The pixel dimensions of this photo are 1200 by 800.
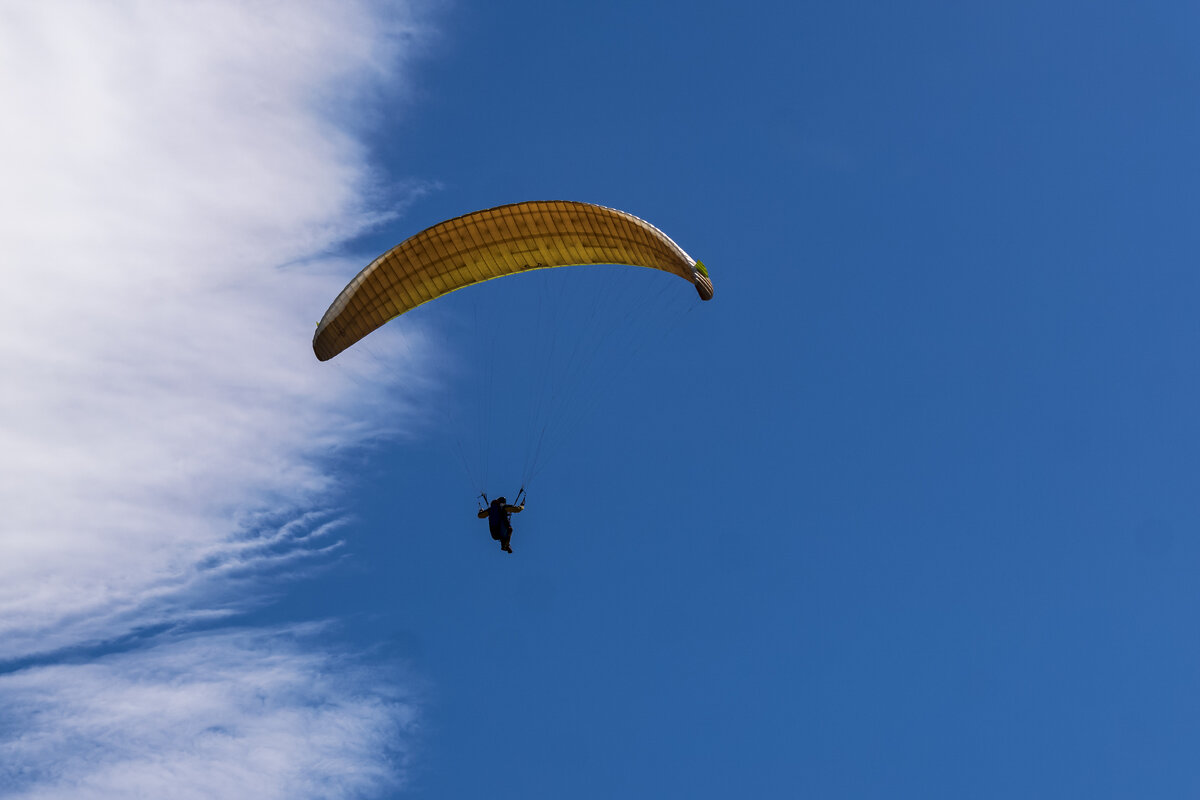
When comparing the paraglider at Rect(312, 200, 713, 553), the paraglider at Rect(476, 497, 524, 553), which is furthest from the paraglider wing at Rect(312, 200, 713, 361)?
the paraglider at Rect(476, 497, 524, 553)

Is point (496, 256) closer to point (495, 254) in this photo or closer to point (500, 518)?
point (495, 254)

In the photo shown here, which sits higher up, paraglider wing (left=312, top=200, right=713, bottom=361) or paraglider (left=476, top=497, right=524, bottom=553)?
paraglider wing (left=312, top=200, right=713, bottom=361)

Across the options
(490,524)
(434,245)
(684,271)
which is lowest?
(490,524)

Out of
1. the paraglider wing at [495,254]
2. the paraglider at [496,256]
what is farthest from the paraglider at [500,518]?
the paraglider wing at [495,254]

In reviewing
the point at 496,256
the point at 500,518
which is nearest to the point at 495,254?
the point at 496,256

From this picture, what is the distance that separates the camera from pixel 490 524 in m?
34.6

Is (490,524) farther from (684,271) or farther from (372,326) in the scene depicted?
(684,271)

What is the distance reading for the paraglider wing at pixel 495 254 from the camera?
1228 inches

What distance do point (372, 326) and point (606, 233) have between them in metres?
8.49

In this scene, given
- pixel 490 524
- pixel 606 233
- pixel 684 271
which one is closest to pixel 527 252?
pixel 606 233

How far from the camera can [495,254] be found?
32781mm

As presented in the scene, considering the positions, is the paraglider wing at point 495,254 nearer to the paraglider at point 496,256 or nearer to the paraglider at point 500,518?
the paraglider at point 496,256

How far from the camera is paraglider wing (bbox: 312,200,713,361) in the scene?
3120cm

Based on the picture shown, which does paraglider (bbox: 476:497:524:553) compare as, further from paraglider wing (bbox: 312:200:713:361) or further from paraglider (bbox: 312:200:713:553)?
paraglider wing (bbox: 312:200:713:361)
